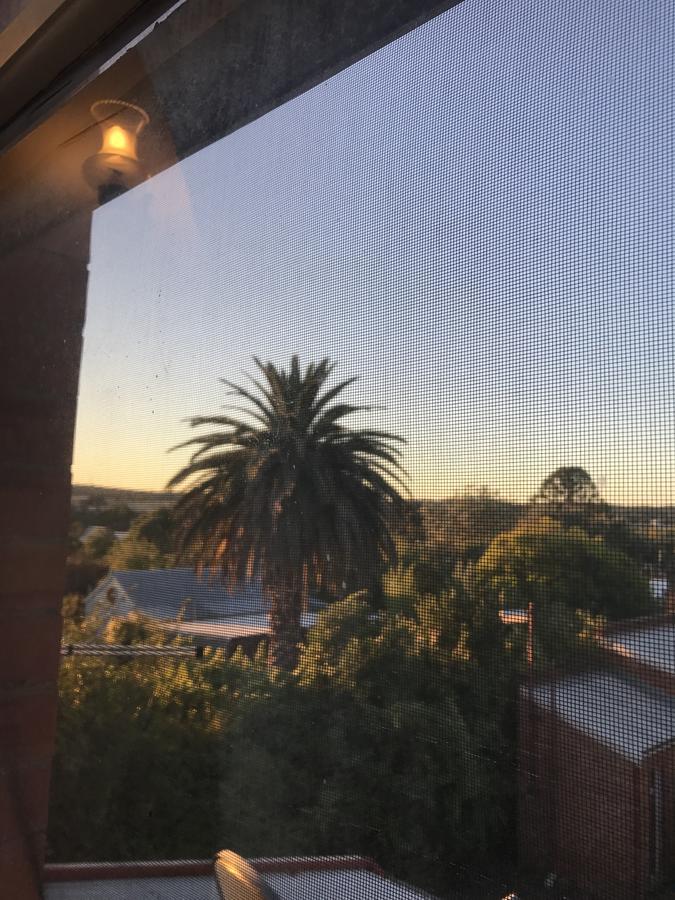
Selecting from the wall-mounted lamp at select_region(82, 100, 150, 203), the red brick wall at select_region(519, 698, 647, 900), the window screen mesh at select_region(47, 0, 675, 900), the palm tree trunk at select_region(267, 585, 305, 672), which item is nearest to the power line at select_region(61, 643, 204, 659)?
the window screen mesh at select_region(47, 0, 675, 900)

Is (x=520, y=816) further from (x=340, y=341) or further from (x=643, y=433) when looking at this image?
(x=340, y=341)

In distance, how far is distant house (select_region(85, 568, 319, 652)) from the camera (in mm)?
587

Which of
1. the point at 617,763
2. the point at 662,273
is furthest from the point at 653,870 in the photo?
the point at 662,273

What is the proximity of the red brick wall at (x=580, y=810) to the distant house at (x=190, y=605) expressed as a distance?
21 centimetres

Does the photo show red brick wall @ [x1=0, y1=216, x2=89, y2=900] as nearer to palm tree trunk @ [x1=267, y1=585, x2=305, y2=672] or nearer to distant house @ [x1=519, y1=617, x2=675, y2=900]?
palm tree trunk @ [x1=267, y1=585, x2=305, y2=672]

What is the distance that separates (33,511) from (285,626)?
474 mm

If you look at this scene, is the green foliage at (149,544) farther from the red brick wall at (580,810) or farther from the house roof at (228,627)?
the red brick wall at (580,810)

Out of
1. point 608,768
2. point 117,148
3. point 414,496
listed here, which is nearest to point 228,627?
point 414,496

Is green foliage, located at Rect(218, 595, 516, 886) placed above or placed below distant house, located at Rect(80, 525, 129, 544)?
below

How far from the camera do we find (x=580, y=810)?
36 cm

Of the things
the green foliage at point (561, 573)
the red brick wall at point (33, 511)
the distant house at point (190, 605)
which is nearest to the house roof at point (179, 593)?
the distant house at point (190, 605)

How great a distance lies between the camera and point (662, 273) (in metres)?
0.35

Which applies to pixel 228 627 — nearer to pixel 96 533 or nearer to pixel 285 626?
pixel 285 626

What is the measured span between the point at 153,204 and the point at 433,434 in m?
0.53
